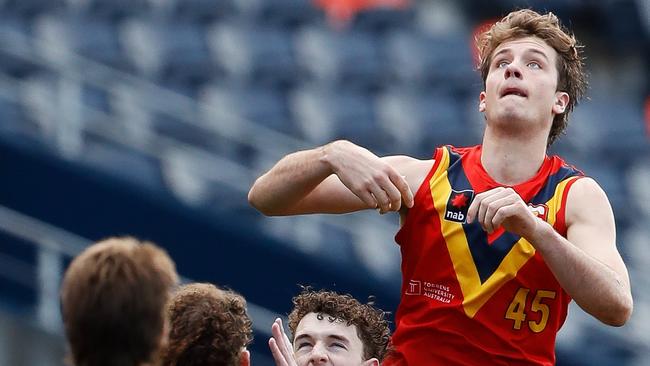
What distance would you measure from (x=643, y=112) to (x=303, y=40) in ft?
12.8

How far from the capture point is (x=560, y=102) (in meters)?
4.79

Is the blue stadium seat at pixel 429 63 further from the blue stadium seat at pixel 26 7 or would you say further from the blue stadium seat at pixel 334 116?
the blue stadium seat at pixel 26 7

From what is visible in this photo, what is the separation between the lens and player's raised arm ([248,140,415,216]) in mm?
4207

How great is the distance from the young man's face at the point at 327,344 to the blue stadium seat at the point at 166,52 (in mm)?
8374

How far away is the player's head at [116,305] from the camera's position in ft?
10.9

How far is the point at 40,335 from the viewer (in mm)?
9664

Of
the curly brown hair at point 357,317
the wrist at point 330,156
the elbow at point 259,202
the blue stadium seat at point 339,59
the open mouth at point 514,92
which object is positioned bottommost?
the curly brown hair at point 357,317

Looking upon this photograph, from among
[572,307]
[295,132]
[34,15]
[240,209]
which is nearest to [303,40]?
[295,132]

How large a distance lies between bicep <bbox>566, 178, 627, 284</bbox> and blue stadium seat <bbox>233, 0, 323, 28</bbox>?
995 cm

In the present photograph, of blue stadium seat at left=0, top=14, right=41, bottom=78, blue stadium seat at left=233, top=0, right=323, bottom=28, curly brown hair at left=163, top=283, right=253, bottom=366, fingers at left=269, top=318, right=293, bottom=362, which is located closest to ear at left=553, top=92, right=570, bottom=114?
fingers at left=269, top=318, right=293, bottom=362

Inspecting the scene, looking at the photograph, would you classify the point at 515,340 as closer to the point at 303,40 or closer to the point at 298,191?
the point at 298,191

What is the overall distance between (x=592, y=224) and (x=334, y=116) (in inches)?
344

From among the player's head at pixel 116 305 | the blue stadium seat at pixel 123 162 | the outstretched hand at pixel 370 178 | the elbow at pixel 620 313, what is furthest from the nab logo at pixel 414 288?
the blue stadium seat at pixel 123 162

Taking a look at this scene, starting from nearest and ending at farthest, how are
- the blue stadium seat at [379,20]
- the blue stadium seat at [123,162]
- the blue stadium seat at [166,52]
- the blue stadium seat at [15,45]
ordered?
the blue stadium seat at [123,162] → the blue stadium seat at [15,45] → the blue stadium seat at [166,52] → the blue stadium seat at [379,20]
